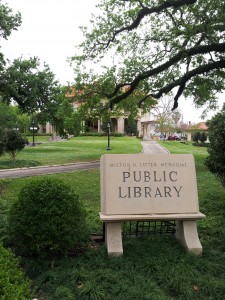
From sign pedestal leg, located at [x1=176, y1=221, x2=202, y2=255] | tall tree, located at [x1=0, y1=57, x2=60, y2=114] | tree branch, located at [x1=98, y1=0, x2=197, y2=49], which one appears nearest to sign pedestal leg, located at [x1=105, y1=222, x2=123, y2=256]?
sign pedestal leg, located at [x1=176, y1=221, x2=202, y2=255]

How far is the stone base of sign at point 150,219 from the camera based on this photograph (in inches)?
199

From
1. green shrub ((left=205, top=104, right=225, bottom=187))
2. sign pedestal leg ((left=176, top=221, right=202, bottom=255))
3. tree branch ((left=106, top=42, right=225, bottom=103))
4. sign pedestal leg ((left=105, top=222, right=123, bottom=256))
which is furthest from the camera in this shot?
tree branch ((left=106, top=42, right=225, bottom=103))

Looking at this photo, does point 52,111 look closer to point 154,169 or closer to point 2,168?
point 2,168

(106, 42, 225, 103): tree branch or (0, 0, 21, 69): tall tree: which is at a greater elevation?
(0, 0, 21, 69): tall tree

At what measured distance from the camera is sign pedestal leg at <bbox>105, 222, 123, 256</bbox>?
4980 mm

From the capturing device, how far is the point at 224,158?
8195mm

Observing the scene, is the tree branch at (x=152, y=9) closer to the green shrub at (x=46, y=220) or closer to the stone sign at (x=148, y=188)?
the stone sign at (x=148, y=188)

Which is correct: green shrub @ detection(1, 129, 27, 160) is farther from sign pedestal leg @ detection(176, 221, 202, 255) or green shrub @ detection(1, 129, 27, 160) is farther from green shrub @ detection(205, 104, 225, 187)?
sign pedestal leg @ detection(176, 221, 202, 255)

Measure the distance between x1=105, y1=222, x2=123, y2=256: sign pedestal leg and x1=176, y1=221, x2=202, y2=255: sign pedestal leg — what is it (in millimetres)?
1101

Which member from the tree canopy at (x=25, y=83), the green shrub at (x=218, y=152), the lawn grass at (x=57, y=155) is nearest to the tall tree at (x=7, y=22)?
the tree canopy at (x=25, y=83)

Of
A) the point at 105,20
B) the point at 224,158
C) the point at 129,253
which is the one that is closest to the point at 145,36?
the point at 105,20

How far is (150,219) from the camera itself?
5.22 meters

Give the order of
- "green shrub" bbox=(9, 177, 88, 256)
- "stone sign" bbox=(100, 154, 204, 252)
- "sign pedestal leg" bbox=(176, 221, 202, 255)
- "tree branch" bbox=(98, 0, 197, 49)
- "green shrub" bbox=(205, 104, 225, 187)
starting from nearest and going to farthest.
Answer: "green shrub" bbox=(9, 177, 88, 256)
"sign pedestal leg" bbox=(176, 221, 202, 255)
"stone sign" bbox=(100, 154, 204, 252)
"green shrub" bbox=(205, 104, 225, 187)
"tree branch" bbox=(98, 0, 197, 49)

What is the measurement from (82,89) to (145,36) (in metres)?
5.07
